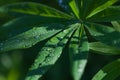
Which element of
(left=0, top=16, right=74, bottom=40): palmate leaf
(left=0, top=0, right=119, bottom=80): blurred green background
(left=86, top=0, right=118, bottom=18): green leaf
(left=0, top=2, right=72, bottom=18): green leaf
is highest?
(left=0, top=2, right=72, bottom=18): green leaf

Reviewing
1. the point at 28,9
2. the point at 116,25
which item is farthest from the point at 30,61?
the point at 116,25

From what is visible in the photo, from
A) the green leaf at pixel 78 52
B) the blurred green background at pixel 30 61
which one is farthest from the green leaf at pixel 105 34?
the blurred green background at pixel 30 61

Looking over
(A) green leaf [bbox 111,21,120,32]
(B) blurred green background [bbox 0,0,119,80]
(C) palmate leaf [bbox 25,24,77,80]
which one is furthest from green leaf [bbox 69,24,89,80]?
(B) blurred green background [bbox 0,0,119,80]

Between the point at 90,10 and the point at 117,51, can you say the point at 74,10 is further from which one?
the point at 117,51

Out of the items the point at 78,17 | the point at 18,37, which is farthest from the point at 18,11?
the point at 78,17

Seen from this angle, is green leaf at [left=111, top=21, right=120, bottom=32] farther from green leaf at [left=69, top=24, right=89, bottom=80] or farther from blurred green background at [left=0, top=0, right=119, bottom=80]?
blurred green background at [left=0, top=0, right=119, bottom=80]

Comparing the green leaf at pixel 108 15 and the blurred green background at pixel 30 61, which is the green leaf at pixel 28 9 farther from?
the blurred green background at pixel 30 61
